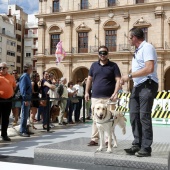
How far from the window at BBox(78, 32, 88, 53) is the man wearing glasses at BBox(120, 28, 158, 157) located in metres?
27.8

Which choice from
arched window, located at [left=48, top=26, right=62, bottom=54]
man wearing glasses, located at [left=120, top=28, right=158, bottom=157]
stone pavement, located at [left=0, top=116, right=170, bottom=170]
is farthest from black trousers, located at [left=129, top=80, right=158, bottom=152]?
arched window, located at [left=48, top=26, right=62, bottom=54]

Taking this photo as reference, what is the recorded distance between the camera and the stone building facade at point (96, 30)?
95.0 ft

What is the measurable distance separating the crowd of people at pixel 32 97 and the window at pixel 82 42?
19.8 m

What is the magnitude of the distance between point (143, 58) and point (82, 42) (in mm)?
28363

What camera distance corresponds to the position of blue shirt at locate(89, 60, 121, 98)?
5.39m

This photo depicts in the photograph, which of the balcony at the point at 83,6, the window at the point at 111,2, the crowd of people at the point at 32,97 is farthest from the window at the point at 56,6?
the crowd of people at the point at 32,97

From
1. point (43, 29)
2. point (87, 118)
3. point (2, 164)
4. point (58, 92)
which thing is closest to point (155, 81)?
point (2, 164)

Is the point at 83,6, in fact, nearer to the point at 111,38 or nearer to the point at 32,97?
the point at 111,38

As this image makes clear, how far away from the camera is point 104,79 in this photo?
5402mm

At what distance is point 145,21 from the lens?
29.6 metres

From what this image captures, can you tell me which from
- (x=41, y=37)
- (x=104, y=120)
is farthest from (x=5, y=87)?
(x=41, y=37)

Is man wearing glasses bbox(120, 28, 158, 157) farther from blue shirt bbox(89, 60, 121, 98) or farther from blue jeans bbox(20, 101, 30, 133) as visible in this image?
blue jeans bbox(20, 101, 30, 133)

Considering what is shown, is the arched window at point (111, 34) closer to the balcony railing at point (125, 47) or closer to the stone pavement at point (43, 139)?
the balcony railing at point (125, 47)

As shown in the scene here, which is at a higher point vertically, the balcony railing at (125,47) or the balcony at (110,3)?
the balcony at (110,3)
